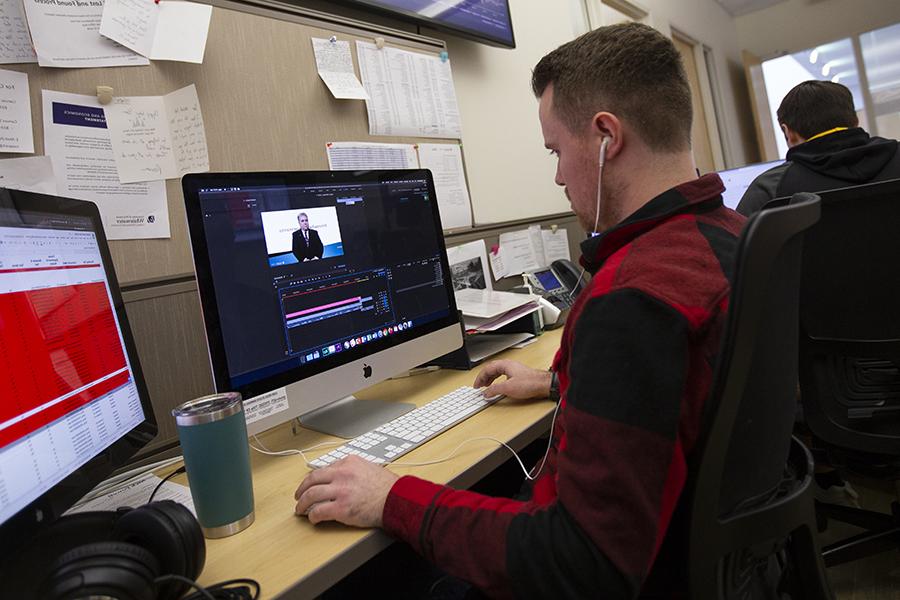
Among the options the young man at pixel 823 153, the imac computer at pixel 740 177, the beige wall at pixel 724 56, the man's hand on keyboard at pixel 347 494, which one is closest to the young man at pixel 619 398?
the man's hand on keyboard at pixel 347 494

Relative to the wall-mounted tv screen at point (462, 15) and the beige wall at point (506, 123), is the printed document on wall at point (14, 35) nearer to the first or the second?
the wall-mounted tv screen at point (462, 15)

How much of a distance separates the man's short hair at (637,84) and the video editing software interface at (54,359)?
723 millimetres

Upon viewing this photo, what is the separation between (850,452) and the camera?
1308 millimetres

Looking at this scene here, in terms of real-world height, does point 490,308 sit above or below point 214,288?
below

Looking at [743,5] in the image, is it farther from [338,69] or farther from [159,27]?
[159,27]

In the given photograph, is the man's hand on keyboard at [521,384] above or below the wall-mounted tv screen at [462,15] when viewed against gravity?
below

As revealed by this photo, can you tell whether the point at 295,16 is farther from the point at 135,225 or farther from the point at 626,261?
the point at 626,261

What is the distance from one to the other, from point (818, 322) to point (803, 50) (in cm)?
543

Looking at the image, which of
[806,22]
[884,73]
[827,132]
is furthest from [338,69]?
[806,22]

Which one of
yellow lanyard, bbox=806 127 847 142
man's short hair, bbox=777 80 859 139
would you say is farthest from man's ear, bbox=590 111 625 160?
man's short hair, bbox=777 80 859 139

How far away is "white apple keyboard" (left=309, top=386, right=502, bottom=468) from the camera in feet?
2.81

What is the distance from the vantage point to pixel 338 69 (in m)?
1.38

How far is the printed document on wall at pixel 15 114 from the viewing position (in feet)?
2.81

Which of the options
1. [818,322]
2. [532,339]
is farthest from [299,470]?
[818,322]
